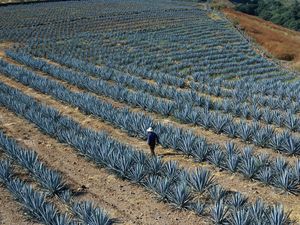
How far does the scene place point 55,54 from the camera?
104 ft

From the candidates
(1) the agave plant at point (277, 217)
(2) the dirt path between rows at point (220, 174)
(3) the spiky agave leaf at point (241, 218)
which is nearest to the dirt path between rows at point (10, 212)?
(3) the spiky agave leaf at point (241, 218)

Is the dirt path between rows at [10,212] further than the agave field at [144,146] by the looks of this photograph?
No

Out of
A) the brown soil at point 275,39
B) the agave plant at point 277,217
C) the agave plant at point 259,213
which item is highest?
the agave plant at point 277,217

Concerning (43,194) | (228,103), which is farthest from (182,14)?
(43,194)

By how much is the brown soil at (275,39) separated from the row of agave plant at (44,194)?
2736 centimetres

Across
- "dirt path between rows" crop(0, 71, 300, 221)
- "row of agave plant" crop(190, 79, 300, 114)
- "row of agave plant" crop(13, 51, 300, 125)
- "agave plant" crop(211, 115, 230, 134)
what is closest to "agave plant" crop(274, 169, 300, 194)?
"dirt path between rows" crop(0, 71, 300, 221)

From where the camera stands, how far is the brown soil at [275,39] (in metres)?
38.1

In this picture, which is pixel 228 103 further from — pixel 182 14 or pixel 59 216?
pixel 182 14

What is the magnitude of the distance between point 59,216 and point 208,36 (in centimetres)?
3726

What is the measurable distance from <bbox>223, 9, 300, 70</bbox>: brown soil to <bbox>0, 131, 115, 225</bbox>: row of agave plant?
27.4 metres

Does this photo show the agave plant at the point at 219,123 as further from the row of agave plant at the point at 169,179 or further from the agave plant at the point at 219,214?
the agave plant at the point at 219,214

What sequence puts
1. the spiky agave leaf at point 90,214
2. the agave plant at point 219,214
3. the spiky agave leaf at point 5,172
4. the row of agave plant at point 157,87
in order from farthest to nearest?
the row of agave plant at point 157,87
the spiky agave leaf at point 5,172
the agave plant at point 219,214
the spiky agave leaf at point 90,214

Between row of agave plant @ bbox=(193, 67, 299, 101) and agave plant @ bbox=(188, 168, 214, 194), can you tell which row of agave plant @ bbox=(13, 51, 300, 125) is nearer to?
row of agave plant @ bbox=(193, 67, 299, 101)

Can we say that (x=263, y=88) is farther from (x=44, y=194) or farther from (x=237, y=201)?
(x=44, y=194)
